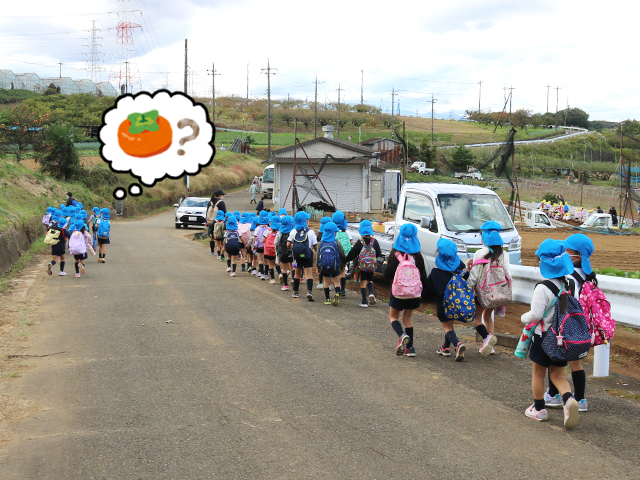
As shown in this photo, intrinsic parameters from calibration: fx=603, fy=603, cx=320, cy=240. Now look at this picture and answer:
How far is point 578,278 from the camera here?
5961 millimetres

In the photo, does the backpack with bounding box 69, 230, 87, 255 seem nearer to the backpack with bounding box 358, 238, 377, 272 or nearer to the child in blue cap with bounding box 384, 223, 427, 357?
the backpack with bounding box 358, 238, 377, 272

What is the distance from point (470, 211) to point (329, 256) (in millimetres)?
3244

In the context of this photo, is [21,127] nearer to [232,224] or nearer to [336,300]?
[232,224]

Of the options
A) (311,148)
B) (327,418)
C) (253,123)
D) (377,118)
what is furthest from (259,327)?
(377,118)

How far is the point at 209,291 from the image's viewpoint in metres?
13.0

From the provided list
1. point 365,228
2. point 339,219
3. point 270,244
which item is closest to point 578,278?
point 365,228

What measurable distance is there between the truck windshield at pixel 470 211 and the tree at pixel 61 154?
28.2 meters

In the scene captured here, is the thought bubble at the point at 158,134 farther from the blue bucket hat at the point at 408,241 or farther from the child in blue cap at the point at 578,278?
the child in blue cap at the point at 578,278

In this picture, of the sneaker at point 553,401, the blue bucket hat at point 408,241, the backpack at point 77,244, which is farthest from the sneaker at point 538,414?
the backpack at point 77,244

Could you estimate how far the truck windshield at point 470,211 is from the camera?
11984 millimetres

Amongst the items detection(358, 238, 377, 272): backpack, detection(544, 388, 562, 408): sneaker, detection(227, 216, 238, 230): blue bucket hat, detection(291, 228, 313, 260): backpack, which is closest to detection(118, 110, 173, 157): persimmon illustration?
detection(291, 228, 313, 260): backpack

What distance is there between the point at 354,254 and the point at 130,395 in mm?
5643

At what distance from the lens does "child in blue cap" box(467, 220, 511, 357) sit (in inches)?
310

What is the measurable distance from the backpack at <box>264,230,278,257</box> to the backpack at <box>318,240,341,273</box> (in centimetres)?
229
